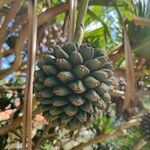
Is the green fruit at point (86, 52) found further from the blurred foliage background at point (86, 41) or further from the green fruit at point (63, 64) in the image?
the blurred foliage background at point (86, 41)

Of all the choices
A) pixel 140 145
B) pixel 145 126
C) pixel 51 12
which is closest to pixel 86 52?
pixel 51 12

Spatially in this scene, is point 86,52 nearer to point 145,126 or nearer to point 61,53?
point 61,53

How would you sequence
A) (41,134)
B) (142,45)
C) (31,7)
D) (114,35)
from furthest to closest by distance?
(41,134)
(114,35)
(142,45)
(31,7)

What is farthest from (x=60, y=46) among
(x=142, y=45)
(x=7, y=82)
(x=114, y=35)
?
(x=7, y=82)

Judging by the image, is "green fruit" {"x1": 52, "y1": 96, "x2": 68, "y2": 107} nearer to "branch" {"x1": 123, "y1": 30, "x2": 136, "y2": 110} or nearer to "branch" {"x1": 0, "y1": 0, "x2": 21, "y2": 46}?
"branch" {"x1": 123, "y1": 30, "x2": 136, "y2": 110}

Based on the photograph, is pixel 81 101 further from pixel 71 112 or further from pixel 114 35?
pixel 114 35

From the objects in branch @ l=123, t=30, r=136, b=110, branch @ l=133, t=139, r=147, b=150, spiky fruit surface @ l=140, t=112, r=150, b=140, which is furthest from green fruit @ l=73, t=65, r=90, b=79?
branch @ l=133, t=139, r=147, b=150
